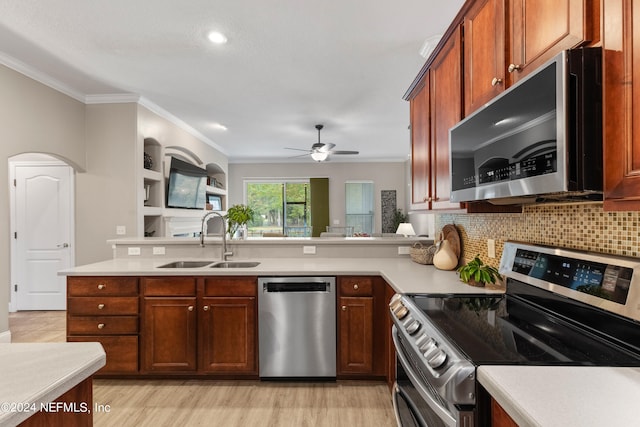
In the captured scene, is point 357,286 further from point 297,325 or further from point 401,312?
point 401,312

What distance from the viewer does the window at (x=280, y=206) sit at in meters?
8.39

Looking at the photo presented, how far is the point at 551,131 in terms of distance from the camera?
0.92m

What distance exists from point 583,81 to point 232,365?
8.35 feet

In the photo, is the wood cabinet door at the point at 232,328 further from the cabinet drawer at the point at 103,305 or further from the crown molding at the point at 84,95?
the crown molding at the point at 84,95

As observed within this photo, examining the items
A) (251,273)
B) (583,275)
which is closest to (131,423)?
(251,273)

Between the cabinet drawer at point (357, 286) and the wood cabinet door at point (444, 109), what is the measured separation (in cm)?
73

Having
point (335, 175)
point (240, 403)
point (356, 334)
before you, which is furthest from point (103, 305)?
point (335, 175)

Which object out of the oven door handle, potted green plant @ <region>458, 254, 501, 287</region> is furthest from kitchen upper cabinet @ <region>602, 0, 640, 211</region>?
potted green plant @ <region>458, 254, 501, 287</region>

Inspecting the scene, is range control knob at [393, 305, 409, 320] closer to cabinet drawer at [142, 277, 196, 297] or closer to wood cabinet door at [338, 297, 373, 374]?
wood cabinet door at [338, 297, 373, 374]

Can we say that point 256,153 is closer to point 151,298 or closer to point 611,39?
point 151,298

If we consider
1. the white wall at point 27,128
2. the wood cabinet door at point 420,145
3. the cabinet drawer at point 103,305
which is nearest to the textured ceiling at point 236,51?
the white wall at point 27,128

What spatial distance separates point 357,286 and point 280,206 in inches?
244

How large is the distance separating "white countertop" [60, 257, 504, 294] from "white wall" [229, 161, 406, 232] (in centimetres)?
539

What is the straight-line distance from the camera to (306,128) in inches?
212
